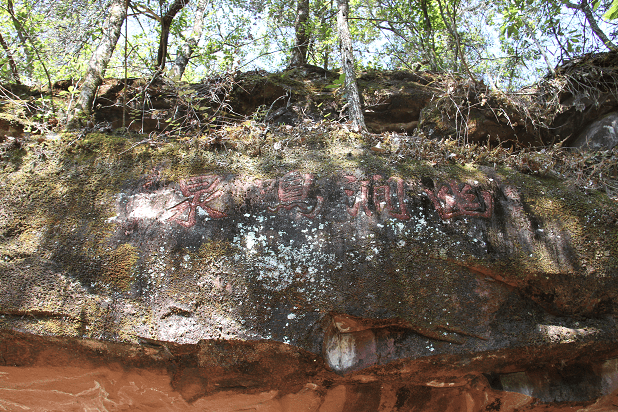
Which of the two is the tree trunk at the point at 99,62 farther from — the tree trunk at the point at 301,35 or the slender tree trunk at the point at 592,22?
the slender tree trunk at the point at 592,22

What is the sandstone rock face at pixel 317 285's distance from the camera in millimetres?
2895

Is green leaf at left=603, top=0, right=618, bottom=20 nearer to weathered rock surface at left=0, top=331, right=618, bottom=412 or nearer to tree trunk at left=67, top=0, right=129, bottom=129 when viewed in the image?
weathered rock surface at left=0, top=331, right=618, bottom=412

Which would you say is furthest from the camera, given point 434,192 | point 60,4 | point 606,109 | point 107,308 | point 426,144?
point 60,4

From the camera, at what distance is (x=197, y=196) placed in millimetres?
3297

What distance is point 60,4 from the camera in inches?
235

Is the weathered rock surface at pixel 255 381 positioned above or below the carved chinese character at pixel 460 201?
below

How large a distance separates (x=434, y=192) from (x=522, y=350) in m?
1.38

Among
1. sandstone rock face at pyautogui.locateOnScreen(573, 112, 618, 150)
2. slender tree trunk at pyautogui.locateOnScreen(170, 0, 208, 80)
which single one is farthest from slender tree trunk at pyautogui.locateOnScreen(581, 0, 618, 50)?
slender tree trunk at pyautogui.locateOnScreen(170, 0, 208, 80)

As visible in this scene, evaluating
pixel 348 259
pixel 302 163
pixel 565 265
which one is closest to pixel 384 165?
pixel 302 163

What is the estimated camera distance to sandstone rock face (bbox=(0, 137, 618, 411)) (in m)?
2.89

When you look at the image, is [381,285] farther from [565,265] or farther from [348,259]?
[565,265]

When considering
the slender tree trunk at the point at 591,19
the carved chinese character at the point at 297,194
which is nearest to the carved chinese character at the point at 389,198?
the carved chinese character at the point at 297,194

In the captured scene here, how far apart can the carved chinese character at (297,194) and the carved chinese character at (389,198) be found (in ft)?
1.54

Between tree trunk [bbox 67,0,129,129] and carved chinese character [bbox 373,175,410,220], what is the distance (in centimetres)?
324
